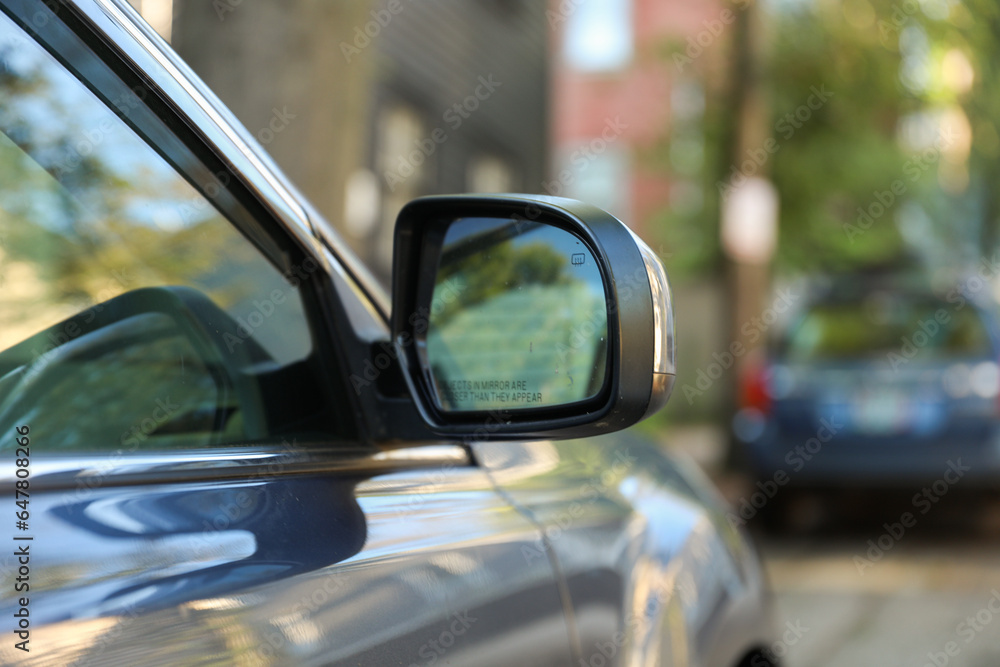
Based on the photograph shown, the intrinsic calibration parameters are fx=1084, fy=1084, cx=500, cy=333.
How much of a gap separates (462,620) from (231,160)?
2.17 feet

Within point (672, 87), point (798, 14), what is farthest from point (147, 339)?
point (672, 87)

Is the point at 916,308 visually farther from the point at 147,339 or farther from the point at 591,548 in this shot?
the point at 147,339

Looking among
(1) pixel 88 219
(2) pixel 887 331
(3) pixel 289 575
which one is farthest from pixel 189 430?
(2) pixel 887 331

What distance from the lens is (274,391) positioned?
1533 millimetres

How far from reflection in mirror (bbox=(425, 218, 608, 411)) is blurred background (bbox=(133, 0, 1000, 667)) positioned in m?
1.45

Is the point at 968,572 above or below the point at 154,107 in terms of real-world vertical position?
below

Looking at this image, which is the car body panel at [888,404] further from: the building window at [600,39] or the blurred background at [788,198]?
the building window at [600,39]

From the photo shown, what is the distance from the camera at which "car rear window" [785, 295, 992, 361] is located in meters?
7.16

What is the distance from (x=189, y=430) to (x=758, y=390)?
651cm

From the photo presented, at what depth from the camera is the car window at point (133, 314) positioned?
1.41 metres

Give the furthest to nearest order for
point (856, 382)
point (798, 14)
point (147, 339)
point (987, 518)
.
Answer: point (798, 14), point (987, 518), point (856, 382), point (147, 339)

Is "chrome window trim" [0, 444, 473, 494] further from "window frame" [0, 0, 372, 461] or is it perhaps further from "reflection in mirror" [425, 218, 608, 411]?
"reflection in mirror" [425, 218, 608, 411]

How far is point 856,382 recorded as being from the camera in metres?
7.09

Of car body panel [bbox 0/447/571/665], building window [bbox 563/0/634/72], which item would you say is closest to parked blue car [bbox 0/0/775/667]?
car body panel [bbox 0/447/571/665]
